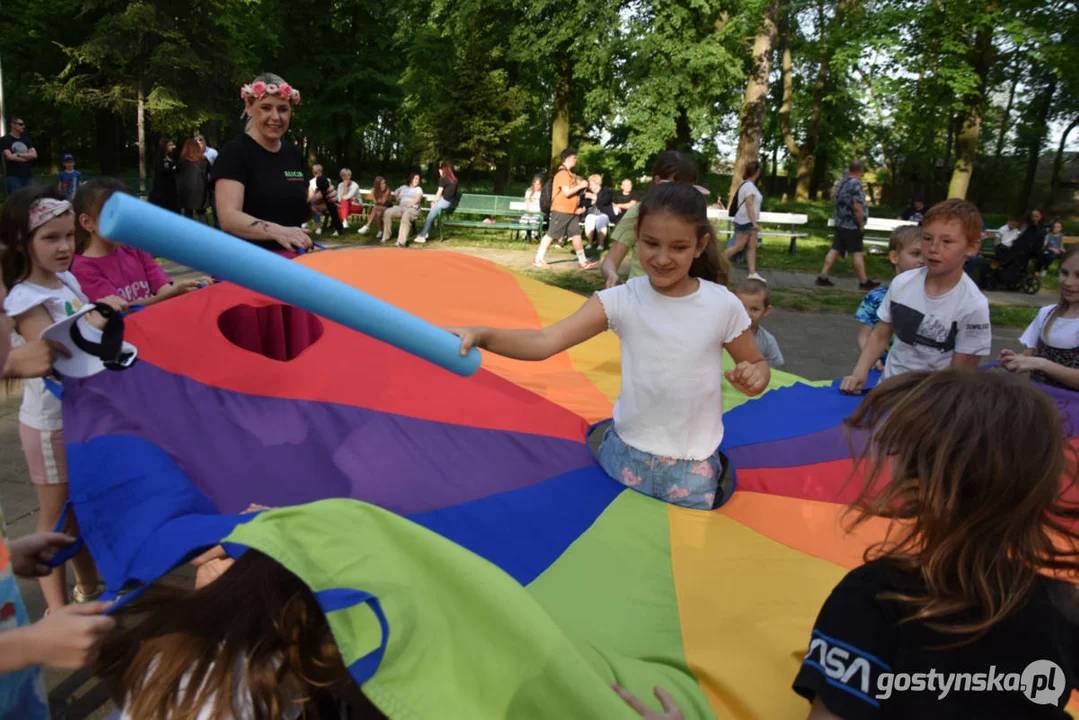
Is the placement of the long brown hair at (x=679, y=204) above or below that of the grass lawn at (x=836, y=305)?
above

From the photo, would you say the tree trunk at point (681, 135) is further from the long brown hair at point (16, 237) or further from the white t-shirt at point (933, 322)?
the long brown hair at point (16, 237)

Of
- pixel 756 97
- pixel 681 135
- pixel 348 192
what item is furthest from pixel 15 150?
pixel 681 135

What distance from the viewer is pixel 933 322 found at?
11.5 feet

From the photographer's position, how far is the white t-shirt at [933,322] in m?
3.42

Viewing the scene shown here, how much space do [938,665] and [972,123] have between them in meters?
17.6

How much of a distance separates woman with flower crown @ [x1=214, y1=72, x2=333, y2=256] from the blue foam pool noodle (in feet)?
6.27

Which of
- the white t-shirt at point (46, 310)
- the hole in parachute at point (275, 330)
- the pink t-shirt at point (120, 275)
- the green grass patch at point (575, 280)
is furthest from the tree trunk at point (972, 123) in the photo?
the white t-shirt at point (46, 310)

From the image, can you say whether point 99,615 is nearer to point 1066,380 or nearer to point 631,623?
point 631,623

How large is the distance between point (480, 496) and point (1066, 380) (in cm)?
260

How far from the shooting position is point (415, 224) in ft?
48.7

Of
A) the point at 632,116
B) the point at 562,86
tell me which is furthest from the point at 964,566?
the point at 562,86

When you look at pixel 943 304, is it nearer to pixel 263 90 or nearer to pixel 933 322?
pixel 933 322

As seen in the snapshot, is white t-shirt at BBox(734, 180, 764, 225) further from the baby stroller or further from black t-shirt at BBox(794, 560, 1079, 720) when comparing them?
black t-shirt at BBox(794, 560, 1079, 720)

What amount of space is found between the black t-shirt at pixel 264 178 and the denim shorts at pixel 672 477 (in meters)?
1.79
